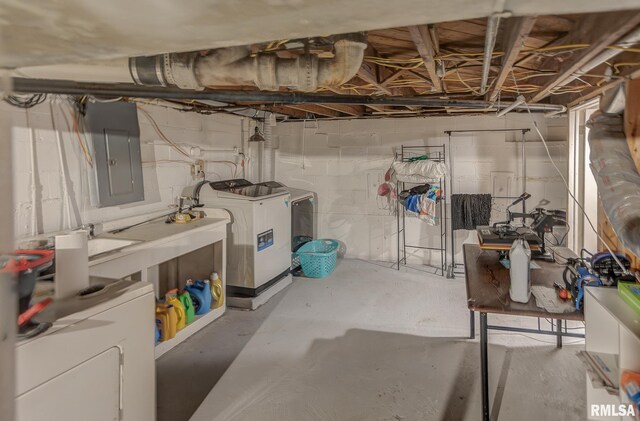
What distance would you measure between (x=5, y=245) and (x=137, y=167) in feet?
9.03

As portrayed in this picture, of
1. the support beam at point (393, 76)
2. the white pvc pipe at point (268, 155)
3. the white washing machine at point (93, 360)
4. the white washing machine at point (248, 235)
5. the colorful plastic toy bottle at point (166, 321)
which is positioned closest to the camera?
the white washing machine at point (93, 360)

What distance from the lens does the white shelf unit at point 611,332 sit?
1.28 m

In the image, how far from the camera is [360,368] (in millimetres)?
2520

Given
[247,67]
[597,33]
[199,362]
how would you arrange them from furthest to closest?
[199,362]
[597,33]
[247,67]

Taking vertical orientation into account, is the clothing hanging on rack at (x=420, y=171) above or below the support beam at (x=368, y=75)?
below

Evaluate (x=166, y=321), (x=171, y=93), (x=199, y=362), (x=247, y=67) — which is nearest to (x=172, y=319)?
(x=166, y=321)

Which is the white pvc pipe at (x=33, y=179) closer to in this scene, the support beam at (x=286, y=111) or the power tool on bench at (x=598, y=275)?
the support beam at (x=286, y=111)

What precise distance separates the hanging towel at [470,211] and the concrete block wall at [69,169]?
3.10 meters

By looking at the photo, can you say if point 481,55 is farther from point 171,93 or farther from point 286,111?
point 286,111

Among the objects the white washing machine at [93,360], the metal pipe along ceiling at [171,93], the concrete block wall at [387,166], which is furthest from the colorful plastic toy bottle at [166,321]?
the concrete block wall at [387,166]

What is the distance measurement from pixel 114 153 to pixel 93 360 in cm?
193

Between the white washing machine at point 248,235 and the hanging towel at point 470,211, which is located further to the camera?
the hanging towel at point 470,211

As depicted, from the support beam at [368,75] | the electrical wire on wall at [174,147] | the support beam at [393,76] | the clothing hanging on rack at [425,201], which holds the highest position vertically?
the support beam at [393,76]

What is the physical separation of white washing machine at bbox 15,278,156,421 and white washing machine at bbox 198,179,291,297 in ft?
6.14
